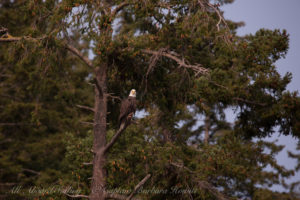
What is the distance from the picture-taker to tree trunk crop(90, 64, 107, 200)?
9414 millimetres

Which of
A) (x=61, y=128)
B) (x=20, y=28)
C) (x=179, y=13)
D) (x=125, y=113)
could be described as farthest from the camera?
(x=61, y=128)

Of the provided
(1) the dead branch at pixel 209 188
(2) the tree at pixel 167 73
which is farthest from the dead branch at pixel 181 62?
(1) the dead branch at pixel 209 188

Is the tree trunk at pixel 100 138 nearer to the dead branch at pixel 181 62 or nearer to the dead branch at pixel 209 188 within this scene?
the dead branch at pixel 181 62

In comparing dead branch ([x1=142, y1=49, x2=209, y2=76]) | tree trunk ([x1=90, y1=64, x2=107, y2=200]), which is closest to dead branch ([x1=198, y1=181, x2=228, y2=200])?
tree trunk ([x1=90, y1=64, x2=107, y2=200])

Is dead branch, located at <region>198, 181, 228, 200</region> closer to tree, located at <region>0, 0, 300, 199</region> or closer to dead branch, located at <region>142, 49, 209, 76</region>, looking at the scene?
tree, located at <region>0, 0, 300, 199</region>

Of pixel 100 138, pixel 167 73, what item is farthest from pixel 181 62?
pixel 100 138

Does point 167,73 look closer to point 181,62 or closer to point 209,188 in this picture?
point 181,62

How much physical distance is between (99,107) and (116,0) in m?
2.86

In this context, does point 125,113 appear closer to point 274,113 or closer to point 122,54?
point 122,54

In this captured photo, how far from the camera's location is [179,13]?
953 cm

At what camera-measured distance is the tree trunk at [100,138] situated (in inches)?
371

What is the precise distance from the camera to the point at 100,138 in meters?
9.77

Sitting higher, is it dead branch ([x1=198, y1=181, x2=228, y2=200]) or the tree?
the tree

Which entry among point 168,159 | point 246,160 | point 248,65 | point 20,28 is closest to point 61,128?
point 20,28
